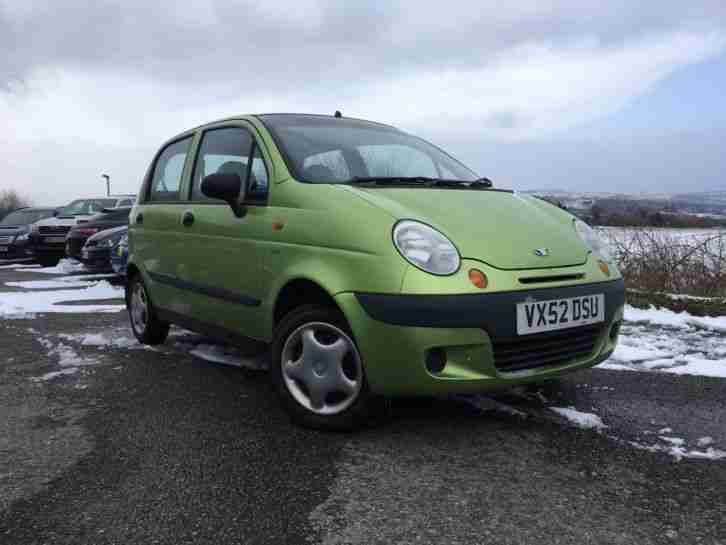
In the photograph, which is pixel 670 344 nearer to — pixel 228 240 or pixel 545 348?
pixel 545 348

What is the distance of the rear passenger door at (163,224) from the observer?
14.3 feet

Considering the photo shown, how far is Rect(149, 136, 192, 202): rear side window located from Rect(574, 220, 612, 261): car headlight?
2.54 metres

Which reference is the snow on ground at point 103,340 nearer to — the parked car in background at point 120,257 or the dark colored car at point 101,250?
the parked car in background at point 120,257

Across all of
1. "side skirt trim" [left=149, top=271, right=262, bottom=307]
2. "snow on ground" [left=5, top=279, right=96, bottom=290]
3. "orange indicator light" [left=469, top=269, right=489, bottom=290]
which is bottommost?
"snow on ground" [left=5, top=279, right=96, bottom=290]

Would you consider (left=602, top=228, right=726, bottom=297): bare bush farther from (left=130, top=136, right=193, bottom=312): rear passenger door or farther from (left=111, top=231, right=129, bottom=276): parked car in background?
(left=111, top=231, right=129, bottom=276): parked car in background

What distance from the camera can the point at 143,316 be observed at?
5.11m

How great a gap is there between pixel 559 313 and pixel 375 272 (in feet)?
2.72

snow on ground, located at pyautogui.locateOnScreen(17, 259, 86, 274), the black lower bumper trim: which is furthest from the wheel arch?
snow on ground, located at pyautogui.locateOnScreen(17, 259, 86, 274)

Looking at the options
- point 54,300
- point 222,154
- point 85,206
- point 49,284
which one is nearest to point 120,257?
point 54,300

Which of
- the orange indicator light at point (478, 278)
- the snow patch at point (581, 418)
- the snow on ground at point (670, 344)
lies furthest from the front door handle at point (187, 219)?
the snow on ground at point (670, 344)

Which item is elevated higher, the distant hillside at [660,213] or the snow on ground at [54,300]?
the distant hillside at [660,213]

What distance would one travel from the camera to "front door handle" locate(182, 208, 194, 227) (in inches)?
161

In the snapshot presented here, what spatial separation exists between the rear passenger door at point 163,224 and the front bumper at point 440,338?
186 cm

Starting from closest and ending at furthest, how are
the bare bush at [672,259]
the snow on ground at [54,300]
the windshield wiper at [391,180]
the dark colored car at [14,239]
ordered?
the windshield wiper at [391,180] → the snow on ground at [54,300] → the bare bush at [672,259] → the dark colored car at [14,239]
